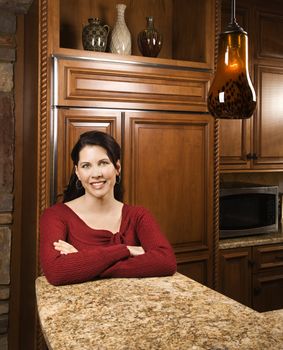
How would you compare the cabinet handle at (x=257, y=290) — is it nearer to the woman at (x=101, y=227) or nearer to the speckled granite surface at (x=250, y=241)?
the speckled granite surface at (x=250, y=241)

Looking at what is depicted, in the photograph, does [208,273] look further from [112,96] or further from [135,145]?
[112,96]

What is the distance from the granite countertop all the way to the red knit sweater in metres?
0.07

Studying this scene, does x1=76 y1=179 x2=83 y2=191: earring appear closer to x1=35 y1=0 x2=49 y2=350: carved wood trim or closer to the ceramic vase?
x1=35 y1=0 x2=49 y2=350: carved wood trim

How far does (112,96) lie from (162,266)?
3.64ft

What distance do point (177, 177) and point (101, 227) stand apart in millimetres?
826

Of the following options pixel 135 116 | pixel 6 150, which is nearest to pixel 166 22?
→ pixel 135 116

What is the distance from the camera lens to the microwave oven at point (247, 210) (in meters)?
3.02

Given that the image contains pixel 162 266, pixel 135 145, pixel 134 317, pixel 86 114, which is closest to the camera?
pixel 134 317

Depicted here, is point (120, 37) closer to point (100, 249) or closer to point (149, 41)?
point (149, 41)

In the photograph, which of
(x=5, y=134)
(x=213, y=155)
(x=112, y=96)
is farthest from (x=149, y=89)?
(x=5, y=134)

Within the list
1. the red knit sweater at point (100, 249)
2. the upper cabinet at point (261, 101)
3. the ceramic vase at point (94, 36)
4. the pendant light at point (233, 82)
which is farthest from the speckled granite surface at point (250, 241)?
the pendant light at point (233, 82)

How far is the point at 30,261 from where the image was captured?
2535 millimetres

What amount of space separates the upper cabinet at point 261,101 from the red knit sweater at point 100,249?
138 cm

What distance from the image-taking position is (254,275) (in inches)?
122
